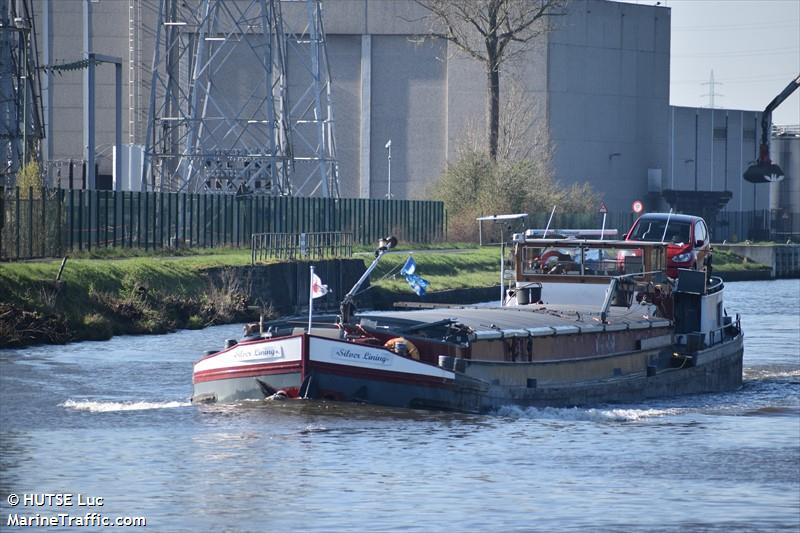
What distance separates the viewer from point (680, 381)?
36.2 meters

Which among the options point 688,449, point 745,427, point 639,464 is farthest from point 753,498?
point 745,427

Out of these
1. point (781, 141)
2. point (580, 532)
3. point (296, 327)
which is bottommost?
point (580, 532)

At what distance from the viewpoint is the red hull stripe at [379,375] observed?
91.7ft

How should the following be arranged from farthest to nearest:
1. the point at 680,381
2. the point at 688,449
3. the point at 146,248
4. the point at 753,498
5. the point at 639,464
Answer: the point at 146,248
the point at 680,381
the point at 688,449
the point at 639,464
the point at 753,498

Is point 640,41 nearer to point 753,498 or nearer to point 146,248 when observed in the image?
point 146,248

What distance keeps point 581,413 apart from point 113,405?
9016mm

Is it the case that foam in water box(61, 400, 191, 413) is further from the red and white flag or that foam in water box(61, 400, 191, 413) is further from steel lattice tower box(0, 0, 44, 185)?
steel lattice tower box(0, 0, 44, 185)

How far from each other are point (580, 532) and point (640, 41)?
8962 centimetres

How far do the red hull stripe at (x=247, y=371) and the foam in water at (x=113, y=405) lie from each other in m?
1.04

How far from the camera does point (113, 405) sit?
99.5ft

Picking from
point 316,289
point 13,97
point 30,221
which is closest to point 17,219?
point 30,221

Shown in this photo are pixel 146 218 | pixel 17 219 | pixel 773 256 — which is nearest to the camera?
pixel 17 219

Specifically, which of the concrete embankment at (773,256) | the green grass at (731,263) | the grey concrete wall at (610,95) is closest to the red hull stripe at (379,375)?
the green grass at (731,263)

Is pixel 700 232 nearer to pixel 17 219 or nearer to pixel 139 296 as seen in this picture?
pixel 139 296
